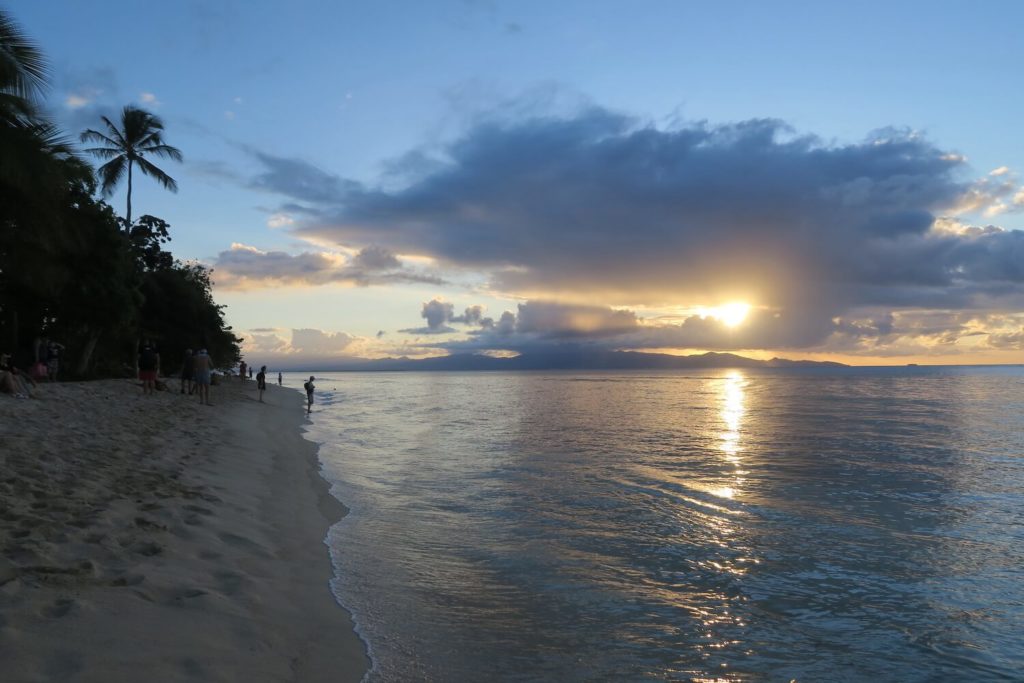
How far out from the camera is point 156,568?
20.8ft

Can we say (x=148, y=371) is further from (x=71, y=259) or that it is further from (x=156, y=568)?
(x=156, y=568)

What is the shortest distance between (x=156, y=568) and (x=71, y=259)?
92.0 ft

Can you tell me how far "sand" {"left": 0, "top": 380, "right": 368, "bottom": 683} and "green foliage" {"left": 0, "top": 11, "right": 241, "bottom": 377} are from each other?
10.5 metres

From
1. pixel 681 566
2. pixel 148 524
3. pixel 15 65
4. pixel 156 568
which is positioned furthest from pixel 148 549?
pixel 15 65

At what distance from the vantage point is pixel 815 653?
19.9 ft

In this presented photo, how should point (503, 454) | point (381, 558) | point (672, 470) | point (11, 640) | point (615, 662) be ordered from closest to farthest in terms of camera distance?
point (11, 640), point (615, 662), point (381, 558), point (672, 470), point (503, 454)

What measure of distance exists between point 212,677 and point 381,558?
14.0 ft

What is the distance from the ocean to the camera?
5.91 meters

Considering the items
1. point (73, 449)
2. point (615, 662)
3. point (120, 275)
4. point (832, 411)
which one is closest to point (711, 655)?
point (615, 662)

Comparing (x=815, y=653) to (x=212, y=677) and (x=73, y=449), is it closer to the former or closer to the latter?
(x=212, y=677)

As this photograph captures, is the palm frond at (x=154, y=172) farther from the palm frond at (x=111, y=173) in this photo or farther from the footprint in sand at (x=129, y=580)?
Answer: the footprint in sand at (x=129, y=580)

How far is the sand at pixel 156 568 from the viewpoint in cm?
466

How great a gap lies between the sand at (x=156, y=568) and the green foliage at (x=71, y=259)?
10486 millimetres

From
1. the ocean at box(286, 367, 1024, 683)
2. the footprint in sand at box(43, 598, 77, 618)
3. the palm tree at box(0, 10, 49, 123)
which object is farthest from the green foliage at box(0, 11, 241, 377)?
the footprint in sand at box(43, 598, 77, 618)
